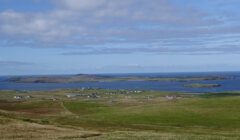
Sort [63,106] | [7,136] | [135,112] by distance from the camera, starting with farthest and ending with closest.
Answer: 1. [63,106]
2. [135,112]
3. [7,136]

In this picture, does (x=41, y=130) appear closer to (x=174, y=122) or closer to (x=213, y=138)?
(x=213, y=138)

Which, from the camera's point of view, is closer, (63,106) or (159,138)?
(159,138)

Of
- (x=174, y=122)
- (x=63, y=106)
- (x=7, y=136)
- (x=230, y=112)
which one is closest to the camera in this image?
(x=7, y=136)

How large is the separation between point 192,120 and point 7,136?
33156mm

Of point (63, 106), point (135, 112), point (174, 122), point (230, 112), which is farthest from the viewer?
point (63, 106)

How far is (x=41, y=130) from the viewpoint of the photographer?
137 ft

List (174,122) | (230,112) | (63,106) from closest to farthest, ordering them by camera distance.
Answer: (174,122) < (230,112) < (63,106)

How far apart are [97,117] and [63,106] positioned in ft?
90.5

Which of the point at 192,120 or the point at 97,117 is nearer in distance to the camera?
the point at 192,120

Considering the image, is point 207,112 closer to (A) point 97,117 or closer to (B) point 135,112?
(B) point 135,112

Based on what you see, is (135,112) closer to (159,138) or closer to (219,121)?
(219,121)

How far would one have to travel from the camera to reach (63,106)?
97.9 meters

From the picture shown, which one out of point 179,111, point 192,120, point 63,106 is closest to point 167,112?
point 179,111

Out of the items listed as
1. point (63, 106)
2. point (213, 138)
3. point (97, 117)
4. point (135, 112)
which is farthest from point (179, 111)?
point (213, 138)
